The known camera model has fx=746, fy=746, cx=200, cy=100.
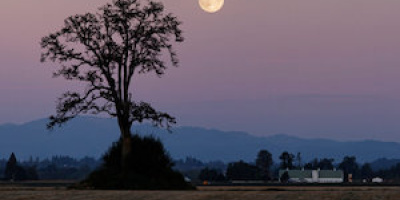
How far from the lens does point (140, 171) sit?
159ft

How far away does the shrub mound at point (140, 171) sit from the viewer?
152 ft

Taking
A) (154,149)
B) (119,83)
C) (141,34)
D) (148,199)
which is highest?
(141,34)

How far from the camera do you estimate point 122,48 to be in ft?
160

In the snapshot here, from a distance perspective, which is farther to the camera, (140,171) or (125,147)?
(125,147)

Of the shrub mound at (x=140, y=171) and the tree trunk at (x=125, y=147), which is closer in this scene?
the shrub mound at (x=140, y=171)

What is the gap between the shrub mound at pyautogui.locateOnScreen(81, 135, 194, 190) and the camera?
46.3m

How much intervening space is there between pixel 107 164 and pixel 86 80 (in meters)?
5.78

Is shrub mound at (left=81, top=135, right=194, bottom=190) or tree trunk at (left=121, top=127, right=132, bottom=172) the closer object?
shrub mound at (left=81, top=135, right=194, bottom=190)

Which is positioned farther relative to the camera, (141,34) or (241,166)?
(241,166)

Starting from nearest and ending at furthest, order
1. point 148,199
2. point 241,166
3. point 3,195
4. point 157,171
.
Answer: point 148,199 → point 3,195 → point 157,171 → point 241,166

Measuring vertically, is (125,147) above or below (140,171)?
above

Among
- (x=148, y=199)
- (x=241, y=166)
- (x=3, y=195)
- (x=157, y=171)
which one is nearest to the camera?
(x=148, y=199)

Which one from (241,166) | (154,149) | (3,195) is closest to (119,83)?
(154,149)

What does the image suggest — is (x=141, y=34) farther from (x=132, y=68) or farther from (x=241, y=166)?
(x=241, y=166)
